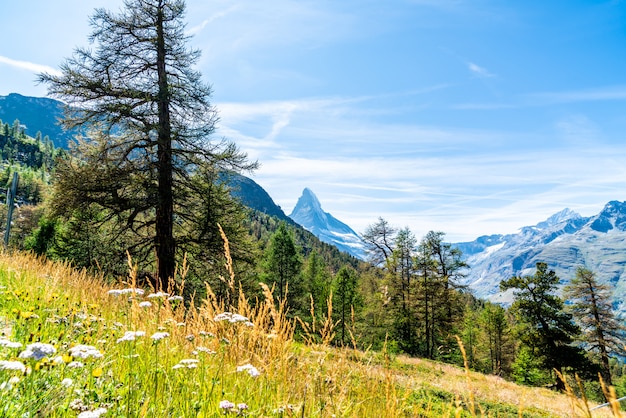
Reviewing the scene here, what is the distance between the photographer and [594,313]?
2800 cm

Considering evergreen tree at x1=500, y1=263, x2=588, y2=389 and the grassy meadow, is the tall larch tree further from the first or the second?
evergreen tree at x1=500, y1=263, x2=588, y2=389

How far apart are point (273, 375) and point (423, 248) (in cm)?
3191

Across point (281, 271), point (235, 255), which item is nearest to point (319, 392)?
point (235, 255)

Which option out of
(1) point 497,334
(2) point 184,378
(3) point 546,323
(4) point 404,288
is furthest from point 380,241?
(2) point 184,378

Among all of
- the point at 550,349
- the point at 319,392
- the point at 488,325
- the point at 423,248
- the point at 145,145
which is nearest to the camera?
the point at 319,392

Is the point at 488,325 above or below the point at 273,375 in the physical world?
below

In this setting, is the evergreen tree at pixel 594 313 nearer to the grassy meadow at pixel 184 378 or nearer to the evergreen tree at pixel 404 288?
the evergreen tree at pixel 404 288

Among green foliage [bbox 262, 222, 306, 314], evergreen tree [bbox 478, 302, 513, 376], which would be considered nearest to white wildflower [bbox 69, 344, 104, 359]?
green foliage [bbox 262, 222, 306, 314]

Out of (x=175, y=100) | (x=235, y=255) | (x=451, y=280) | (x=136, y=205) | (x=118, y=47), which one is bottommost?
(x=451, y=280)

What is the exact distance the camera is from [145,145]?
464 inches

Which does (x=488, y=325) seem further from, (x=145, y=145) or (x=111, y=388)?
(x=111, y=388)

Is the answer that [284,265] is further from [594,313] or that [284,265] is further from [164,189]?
[594,313]

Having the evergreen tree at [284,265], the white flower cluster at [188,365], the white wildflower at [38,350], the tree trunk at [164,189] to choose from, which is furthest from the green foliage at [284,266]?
the white wildflower at [38,350]

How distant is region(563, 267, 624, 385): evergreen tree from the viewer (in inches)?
1080
